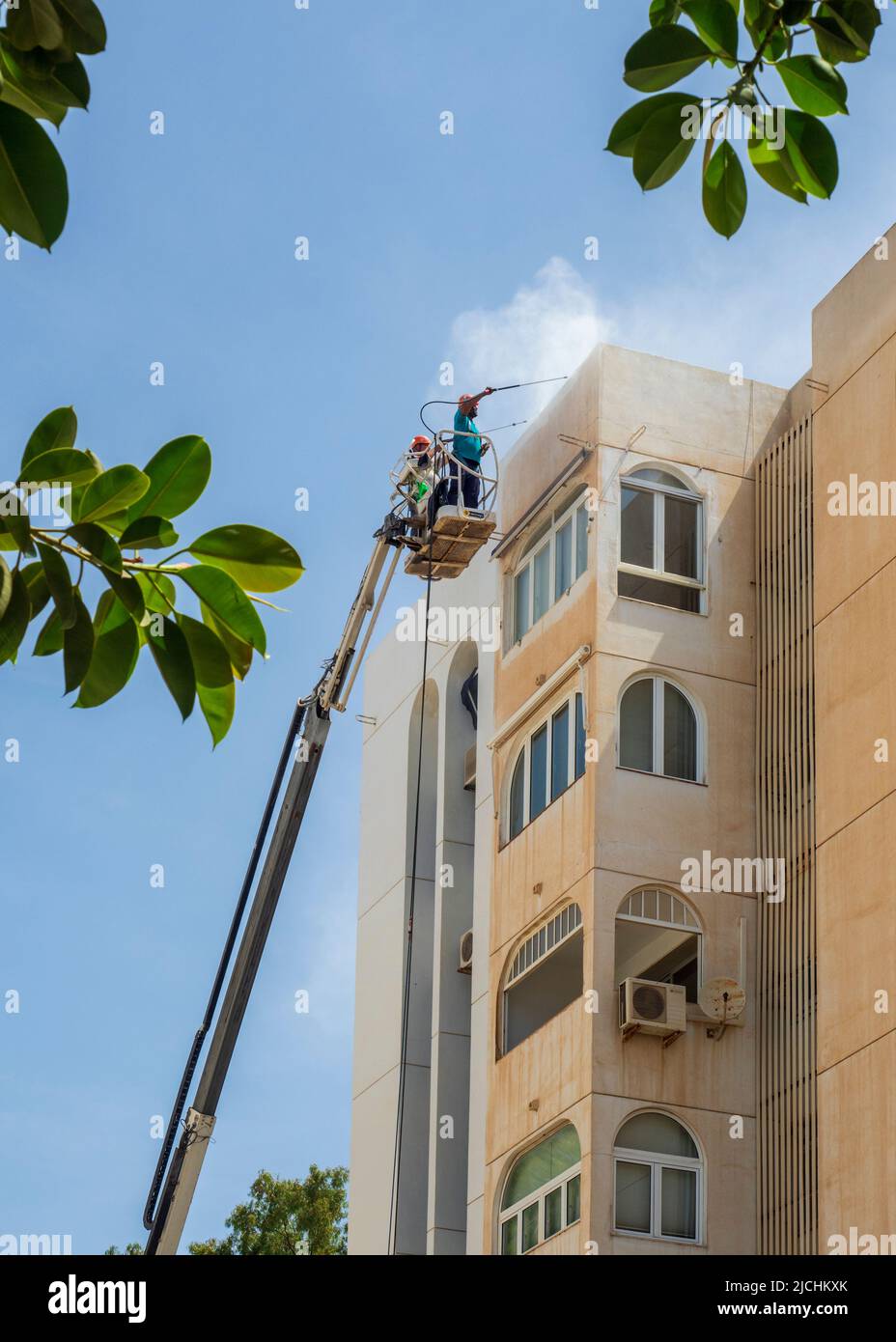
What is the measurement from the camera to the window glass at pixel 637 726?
70.5 feet

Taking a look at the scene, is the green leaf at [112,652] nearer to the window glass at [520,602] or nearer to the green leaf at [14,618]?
the green leaf at [14,618]

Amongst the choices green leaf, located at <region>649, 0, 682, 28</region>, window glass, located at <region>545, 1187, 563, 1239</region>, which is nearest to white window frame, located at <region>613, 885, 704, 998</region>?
window glass, located at <region>545, 1187, 563, 1239</region>

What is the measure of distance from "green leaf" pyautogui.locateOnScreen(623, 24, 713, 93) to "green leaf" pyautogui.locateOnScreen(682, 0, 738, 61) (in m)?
0.02

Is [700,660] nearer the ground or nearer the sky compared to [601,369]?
nearer the ground

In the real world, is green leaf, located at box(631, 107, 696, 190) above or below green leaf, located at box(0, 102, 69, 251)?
above

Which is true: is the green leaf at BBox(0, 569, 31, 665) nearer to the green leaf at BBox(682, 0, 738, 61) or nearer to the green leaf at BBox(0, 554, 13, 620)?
the green leaf at BBox(0, 554, 13, 620)

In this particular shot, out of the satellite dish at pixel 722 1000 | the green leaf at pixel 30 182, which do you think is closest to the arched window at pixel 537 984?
the satellite dish at pixel 722 1000

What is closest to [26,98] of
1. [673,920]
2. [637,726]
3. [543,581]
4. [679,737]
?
[673,920]

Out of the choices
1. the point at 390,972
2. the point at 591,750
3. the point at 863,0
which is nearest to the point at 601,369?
the point at 591,750

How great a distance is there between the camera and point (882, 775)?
59.1ft

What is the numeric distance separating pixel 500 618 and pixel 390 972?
5.20 metres

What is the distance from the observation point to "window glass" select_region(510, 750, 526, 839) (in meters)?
23.0

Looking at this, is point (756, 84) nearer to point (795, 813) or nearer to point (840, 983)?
point (840, 983)

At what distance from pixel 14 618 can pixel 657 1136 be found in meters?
18.0
